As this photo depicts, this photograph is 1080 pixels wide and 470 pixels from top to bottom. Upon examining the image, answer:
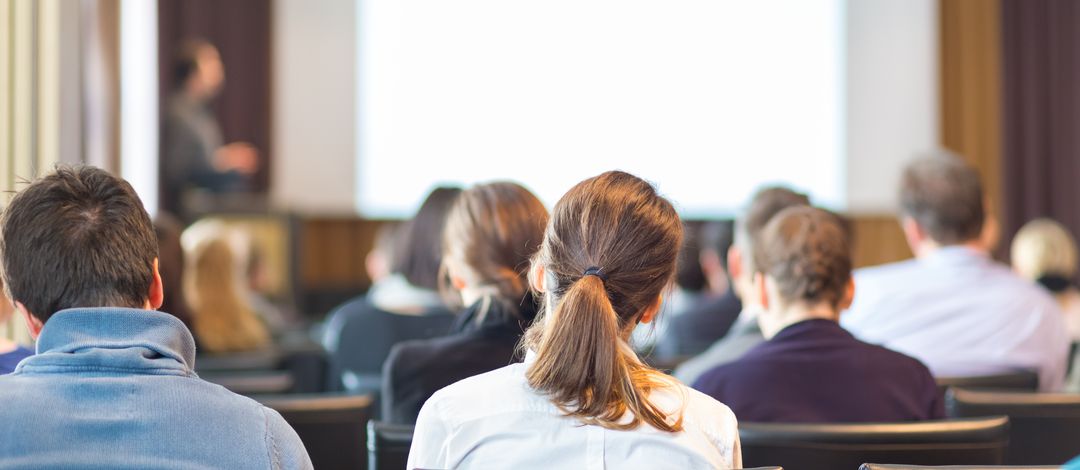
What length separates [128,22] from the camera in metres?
6.26

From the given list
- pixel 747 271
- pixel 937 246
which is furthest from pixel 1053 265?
pixel 747 271

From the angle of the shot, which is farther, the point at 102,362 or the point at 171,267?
the point at 171,267

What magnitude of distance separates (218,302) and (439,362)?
163 cm

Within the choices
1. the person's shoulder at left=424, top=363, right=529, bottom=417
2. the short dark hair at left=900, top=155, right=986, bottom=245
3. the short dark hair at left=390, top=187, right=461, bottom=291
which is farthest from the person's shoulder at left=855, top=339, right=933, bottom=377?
the short dark hair at left=390, top=187, right=461, bottom=291

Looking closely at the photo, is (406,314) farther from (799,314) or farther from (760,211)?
(799,314)

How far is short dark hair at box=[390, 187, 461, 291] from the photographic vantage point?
121 inches

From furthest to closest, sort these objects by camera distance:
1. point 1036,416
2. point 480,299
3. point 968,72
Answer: point 968,72, point 480,299, point 1036,416

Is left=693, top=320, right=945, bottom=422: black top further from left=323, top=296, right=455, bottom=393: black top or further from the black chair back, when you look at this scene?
left=323, top=296, right=455, bottom=393: black top

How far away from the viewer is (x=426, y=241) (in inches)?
123

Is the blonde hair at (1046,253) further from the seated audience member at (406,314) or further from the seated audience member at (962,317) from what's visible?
the seated audience member at (406,314)

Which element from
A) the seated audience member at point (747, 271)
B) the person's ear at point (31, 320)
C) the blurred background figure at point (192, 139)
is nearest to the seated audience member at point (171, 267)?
the seated audience member at point (747, 271)

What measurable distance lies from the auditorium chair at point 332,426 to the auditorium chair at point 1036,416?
1.10 m

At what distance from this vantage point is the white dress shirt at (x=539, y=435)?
143cm

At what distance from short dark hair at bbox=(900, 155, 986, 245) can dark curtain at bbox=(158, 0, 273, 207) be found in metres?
5.24
